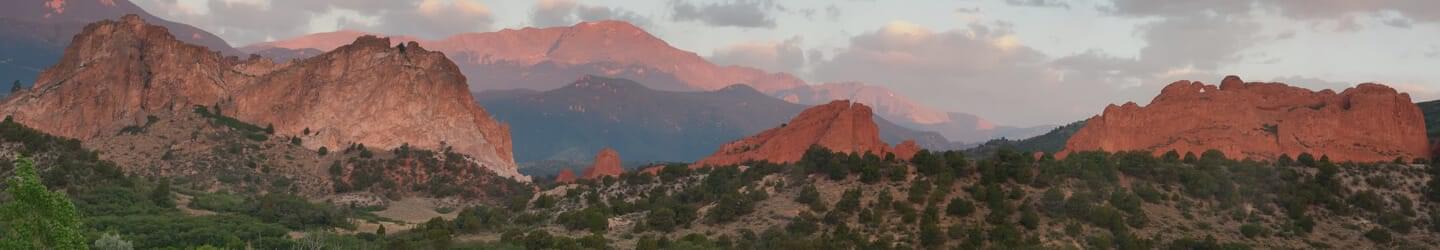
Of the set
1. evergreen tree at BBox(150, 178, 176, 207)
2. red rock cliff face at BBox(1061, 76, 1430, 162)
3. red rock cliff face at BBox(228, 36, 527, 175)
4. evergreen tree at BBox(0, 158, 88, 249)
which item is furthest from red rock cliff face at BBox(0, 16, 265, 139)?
red rock cliff face at BBox(1061, 76, 1430, 162)

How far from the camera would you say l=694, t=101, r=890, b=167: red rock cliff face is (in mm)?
80625

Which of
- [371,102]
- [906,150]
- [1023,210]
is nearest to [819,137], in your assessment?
[906,150]

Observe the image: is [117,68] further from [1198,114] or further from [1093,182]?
[1198,114]

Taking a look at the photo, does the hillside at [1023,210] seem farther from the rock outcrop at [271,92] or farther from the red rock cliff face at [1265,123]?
the rock outcrop at [271,92]

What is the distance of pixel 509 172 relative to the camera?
102 metres

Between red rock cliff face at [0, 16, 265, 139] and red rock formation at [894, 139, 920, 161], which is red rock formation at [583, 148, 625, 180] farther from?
red rock cliff face at [0, 16, 265, 139]

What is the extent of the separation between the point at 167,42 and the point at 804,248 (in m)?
71.1

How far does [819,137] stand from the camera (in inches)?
3204

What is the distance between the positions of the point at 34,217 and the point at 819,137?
60561 millimetres

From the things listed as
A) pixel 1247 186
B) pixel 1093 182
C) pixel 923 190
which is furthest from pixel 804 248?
pixel 1247 186

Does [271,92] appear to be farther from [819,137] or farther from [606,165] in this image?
[819,137]

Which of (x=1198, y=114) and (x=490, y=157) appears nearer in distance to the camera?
(x=1198, y=114)

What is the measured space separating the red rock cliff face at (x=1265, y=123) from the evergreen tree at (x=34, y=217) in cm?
6684

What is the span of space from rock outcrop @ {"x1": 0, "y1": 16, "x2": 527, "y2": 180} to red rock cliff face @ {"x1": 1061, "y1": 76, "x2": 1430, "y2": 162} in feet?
173
